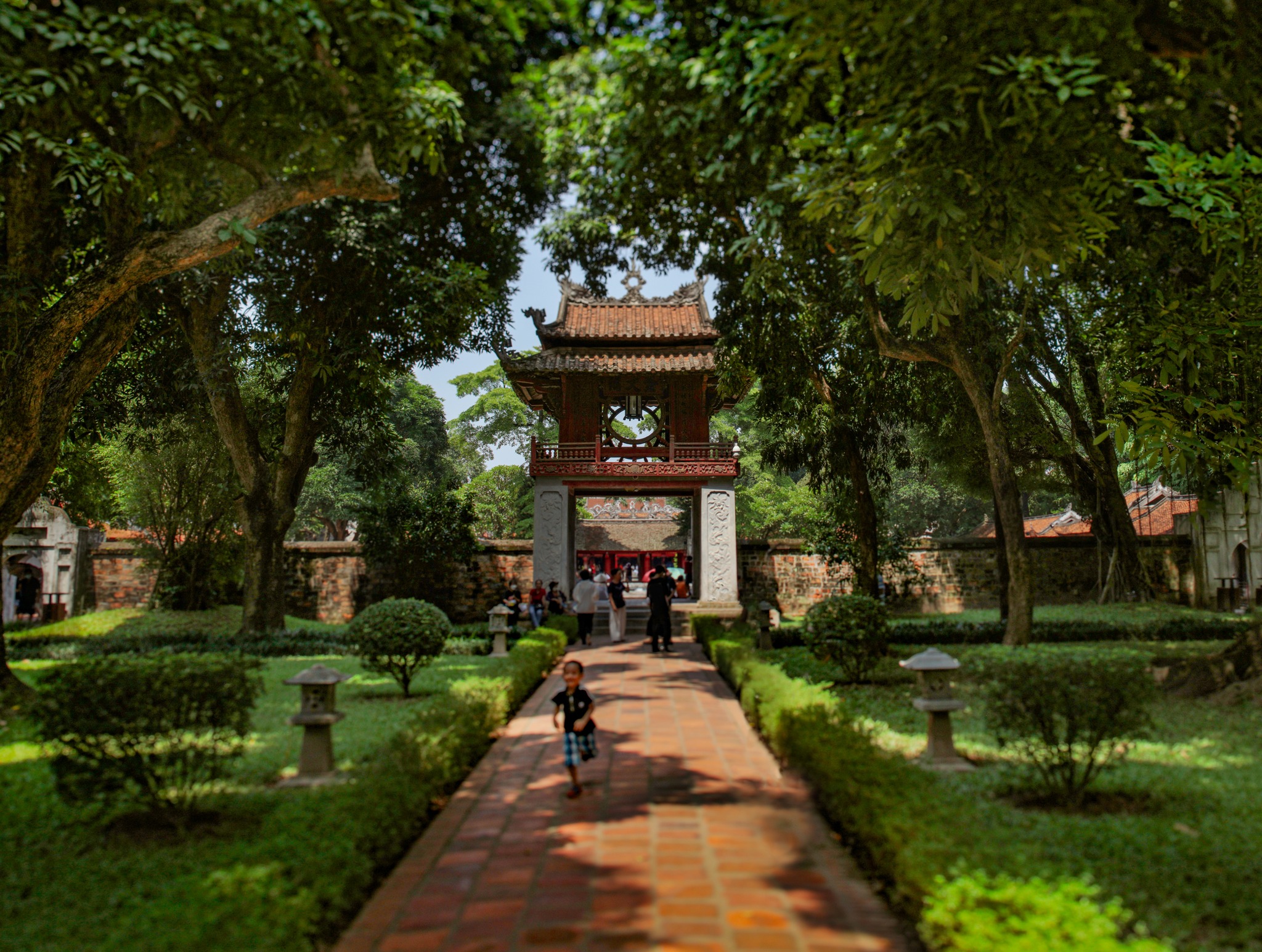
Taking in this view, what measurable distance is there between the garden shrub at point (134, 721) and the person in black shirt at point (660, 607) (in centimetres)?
1005

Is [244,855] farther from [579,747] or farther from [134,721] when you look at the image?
[579,747]

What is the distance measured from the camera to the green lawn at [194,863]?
3119 millimetres

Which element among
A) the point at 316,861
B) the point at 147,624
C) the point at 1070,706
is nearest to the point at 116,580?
the point at 147,624

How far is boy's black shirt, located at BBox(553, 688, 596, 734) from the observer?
6215mm

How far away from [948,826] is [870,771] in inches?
35.9

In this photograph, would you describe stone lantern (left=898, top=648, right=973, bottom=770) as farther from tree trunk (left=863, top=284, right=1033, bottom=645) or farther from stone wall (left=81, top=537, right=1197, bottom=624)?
stone wall (left=81, top=537, right=1197, bottom=624)

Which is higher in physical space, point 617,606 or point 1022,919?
A: point 617,606

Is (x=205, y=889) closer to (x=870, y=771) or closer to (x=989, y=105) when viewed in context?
(x=870, y=771)

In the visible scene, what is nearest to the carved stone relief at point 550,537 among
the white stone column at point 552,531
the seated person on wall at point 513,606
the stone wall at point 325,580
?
the white stone column at point 552,531

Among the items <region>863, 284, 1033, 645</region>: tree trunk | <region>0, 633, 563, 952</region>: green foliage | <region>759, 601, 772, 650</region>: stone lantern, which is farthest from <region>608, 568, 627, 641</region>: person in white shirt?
<region>0, 633, 563, 952</region>: green foliage

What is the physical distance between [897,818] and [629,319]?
18.9m

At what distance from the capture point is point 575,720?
621 cm

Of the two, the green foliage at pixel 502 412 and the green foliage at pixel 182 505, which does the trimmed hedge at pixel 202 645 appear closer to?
the green foliage at pixel 182 505

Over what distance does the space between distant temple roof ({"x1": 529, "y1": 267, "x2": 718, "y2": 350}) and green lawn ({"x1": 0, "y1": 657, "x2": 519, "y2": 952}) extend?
15.1m
